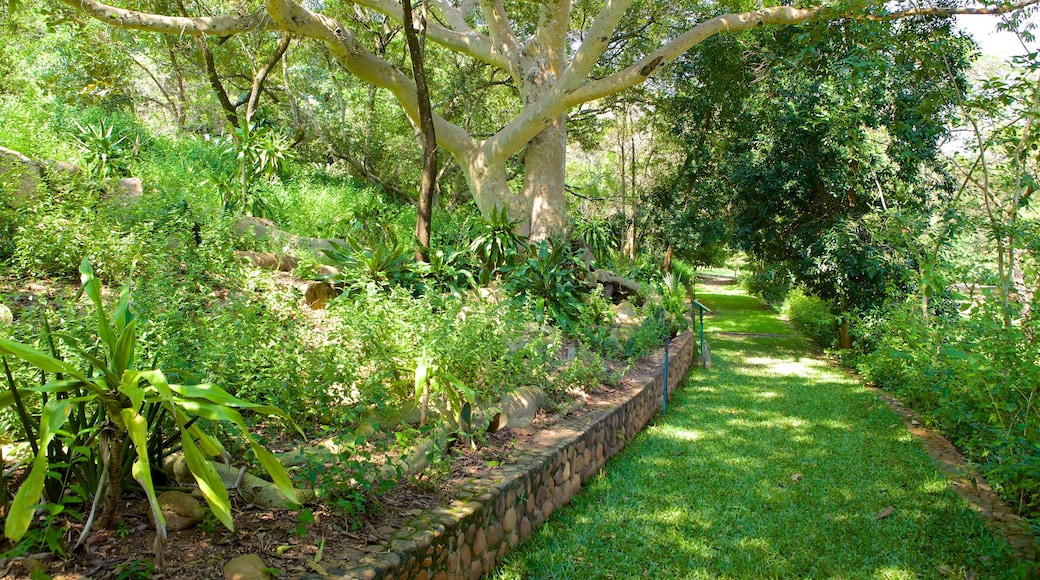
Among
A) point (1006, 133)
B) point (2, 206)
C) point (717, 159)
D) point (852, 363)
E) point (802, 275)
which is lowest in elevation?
point (852, 363)

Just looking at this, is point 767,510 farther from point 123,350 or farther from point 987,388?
point 123,350

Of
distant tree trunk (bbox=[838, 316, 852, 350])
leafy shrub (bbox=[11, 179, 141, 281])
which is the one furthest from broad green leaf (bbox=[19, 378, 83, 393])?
distant tree trunk (bbox=[838, 316, 852, 350])

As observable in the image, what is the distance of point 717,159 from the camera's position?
15.3m

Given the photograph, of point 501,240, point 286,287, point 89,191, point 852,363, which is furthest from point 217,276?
point 852,363

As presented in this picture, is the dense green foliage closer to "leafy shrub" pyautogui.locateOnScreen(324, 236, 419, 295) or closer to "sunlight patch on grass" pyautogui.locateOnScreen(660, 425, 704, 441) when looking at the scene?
"leafy shrub" pyautogui.locateOnScreen(324, 236, 419, 295)

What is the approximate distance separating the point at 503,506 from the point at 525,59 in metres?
8.47

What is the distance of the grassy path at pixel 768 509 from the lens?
12.3 feet

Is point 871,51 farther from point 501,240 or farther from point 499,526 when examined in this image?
point 499,526

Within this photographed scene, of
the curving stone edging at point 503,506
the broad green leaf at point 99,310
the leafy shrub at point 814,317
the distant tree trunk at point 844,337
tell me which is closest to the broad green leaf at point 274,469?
the curving stone edging at point 503,506

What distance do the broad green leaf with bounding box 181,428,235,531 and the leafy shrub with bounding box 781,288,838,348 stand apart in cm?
968

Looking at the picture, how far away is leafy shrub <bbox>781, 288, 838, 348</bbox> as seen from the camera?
40.6 ft

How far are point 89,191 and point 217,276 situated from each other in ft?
4.69

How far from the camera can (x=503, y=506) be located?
3.68 metres

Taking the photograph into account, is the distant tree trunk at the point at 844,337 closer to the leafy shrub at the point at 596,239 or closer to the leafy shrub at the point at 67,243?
the leafy shrub at the point at 596,239
